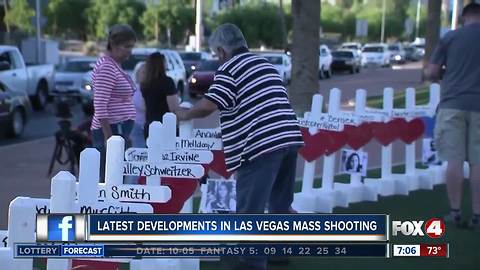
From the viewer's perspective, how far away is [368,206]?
9.71 metres

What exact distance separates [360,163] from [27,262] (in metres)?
5.17

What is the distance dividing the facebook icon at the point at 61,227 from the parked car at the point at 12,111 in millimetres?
12673

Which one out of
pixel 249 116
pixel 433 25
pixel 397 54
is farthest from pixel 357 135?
pixel 397 54

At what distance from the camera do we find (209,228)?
516 cm

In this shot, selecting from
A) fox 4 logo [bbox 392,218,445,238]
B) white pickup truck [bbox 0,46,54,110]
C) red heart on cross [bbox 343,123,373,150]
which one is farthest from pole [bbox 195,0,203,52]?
fox 4 logo [bbox 392,218,445,238]

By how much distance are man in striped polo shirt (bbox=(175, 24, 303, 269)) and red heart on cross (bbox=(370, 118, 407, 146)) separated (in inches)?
150

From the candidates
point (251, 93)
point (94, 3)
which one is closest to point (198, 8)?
point (94, 3)

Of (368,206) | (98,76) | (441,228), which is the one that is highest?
(98,76)

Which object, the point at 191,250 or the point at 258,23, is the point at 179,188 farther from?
the point at 258,23

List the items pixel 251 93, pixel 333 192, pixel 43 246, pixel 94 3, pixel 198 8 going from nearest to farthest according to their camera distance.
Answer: pixel 43 246
pixel 251 93
pixel 333 192
pixel 198 8
pixel 94 3

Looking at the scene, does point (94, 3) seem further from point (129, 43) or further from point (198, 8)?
point (129, 43)

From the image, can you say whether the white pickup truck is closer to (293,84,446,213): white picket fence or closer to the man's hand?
(293,84,446,213): white picket fence

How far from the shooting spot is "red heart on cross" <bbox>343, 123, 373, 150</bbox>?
9461mm

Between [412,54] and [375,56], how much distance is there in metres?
12.9
